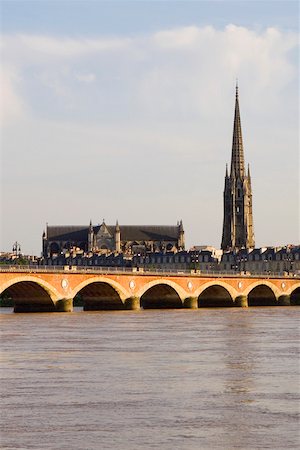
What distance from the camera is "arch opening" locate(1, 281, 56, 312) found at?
7694 centimetres

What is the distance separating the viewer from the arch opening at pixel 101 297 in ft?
282

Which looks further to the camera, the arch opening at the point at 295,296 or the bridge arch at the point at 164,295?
the arch opening at the point at 295,296

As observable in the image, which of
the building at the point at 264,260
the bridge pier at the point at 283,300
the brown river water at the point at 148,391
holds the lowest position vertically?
the brown river water at the point at 148,391

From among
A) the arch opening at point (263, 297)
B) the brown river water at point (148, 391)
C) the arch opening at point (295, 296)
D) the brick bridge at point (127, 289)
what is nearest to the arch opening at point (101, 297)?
the brick bridge at point (127, 289)

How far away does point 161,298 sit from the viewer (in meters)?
98.6

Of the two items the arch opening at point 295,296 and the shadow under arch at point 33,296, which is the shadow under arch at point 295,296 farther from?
the shadow under arch at point 33,296

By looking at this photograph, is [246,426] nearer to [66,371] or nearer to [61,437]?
[61,437]

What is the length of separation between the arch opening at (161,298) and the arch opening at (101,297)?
8092 millimetres

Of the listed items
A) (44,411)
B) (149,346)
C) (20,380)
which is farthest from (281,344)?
(44,411)

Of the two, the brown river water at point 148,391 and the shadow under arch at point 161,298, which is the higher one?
the shadow under arch at point 161,298

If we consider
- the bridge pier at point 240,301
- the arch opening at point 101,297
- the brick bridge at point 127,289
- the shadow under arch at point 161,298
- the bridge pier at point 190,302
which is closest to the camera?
the brick bridge at point 127,289

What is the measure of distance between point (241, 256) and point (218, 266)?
5729 mm

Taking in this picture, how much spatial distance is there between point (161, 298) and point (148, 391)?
6871 cm

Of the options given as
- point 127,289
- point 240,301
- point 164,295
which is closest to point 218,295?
point 240,301
